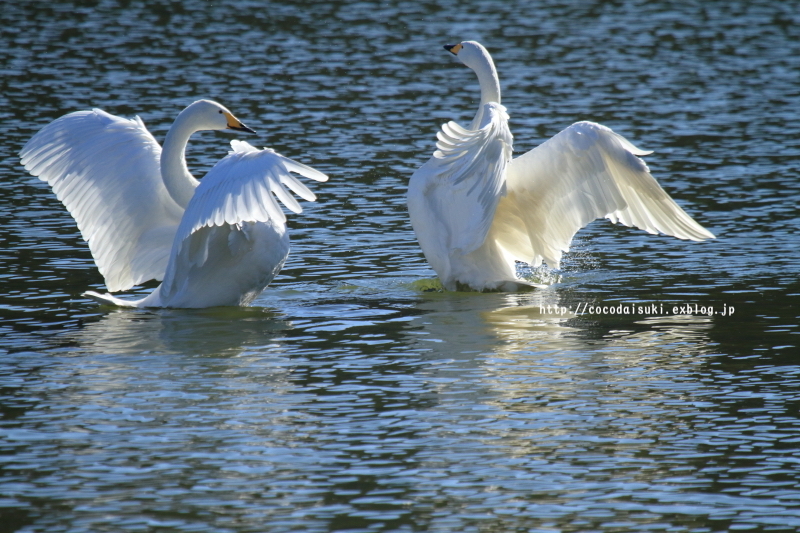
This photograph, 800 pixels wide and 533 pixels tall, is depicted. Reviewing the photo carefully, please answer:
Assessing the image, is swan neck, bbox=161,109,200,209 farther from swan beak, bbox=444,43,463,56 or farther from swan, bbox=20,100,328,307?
swan beak, bbox=444,43,463,56

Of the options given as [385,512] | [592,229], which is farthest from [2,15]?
[385,512]

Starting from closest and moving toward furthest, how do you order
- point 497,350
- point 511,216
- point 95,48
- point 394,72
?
point 497,350, point 511,216, point 394,72, point 95,48

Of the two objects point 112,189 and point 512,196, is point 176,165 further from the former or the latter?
point 512,196

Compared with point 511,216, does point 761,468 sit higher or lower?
lower

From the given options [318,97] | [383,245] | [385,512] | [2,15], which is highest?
[2,15]

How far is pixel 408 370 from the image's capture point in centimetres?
874

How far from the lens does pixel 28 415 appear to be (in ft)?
25.5

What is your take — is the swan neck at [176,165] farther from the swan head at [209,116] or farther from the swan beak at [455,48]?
the swan beak at [455,48]

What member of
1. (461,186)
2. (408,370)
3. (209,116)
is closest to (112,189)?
(209,116)

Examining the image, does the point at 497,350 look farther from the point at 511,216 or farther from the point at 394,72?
the point at 394,72

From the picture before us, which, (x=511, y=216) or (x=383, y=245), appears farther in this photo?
(x=383, y=245)

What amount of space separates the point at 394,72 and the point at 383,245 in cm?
1272

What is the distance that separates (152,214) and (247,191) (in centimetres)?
293

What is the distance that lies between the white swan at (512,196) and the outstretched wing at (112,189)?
2335mm
